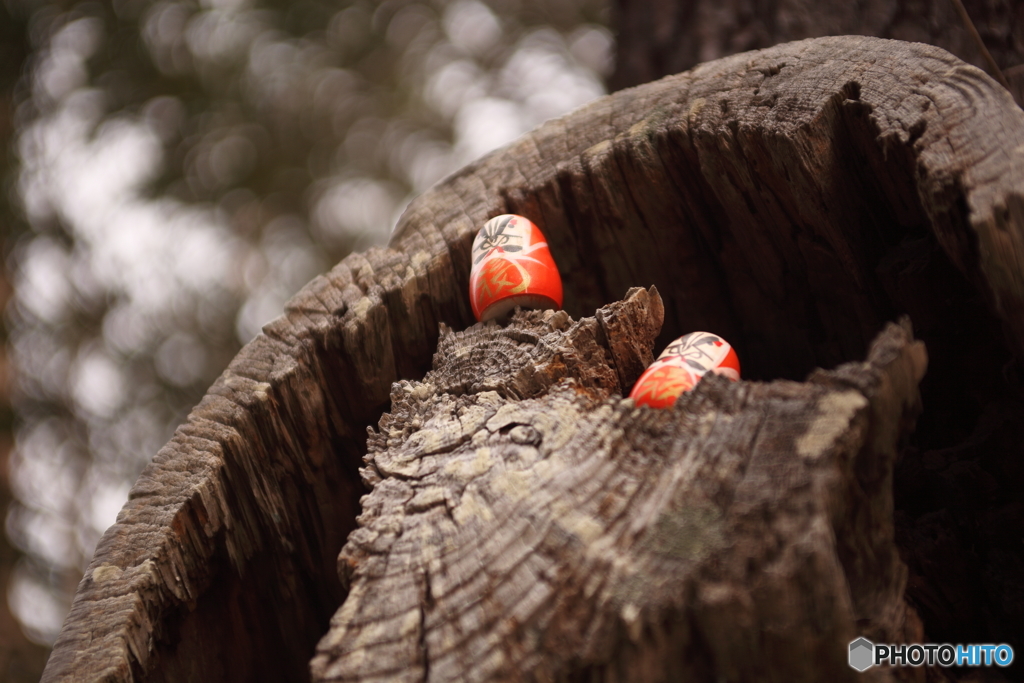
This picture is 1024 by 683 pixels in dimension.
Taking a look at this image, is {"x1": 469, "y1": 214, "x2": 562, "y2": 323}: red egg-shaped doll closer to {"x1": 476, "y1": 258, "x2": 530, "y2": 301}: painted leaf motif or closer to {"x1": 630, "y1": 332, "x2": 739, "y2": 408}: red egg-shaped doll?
{"x1": 476, "y1": 258, "x2": 530, "y2": 301}: painted leaf motif

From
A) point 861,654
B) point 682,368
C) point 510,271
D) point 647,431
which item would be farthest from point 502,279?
point 861,654

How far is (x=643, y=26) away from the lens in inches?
87.0

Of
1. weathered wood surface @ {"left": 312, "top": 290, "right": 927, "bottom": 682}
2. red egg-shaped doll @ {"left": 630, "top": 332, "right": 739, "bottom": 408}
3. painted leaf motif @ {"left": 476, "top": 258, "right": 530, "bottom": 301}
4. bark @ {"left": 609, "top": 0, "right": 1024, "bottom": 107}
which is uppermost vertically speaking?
bark @ {"left": 609, "top": 0, "right": 1024, "bottom": 107}

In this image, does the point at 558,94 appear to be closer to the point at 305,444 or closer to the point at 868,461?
the point at 305,444

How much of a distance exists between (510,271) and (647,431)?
1.70 ft

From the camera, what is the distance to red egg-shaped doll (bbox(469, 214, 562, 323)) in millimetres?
1272

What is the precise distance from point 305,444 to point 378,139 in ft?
8.85

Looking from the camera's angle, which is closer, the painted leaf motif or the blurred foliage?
the painted leaf motif

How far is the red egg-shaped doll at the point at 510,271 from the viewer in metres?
1.27

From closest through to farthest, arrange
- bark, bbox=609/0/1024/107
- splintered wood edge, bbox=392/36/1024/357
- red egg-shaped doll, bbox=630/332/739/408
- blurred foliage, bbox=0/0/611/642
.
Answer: splintered wood edge, bbox=392/36/1024/357 → red egg-shaped doll, bbox=630/332/739/408 → bark, bbox=609/0/1024/107 → blurred foliage, bbox=0/0/611/642

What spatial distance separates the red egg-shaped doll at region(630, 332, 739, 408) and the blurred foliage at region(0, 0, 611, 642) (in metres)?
2.81

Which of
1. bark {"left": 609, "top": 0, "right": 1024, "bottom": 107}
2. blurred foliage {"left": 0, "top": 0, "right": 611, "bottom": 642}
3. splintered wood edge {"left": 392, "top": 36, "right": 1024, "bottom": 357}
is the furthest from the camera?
blurred foliage {"left": 0, "top": 0, "right": 611, "bottom": 642}

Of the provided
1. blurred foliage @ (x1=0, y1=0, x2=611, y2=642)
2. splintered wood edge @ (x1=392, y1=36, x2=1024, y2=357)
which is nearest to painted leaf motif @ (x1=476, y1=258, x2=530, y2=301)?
splintered wood edge @ (x1=392, y1=36, x2=1024, y2=357)

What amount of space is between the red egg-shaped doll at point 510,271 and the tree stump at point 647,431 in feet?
0.25
